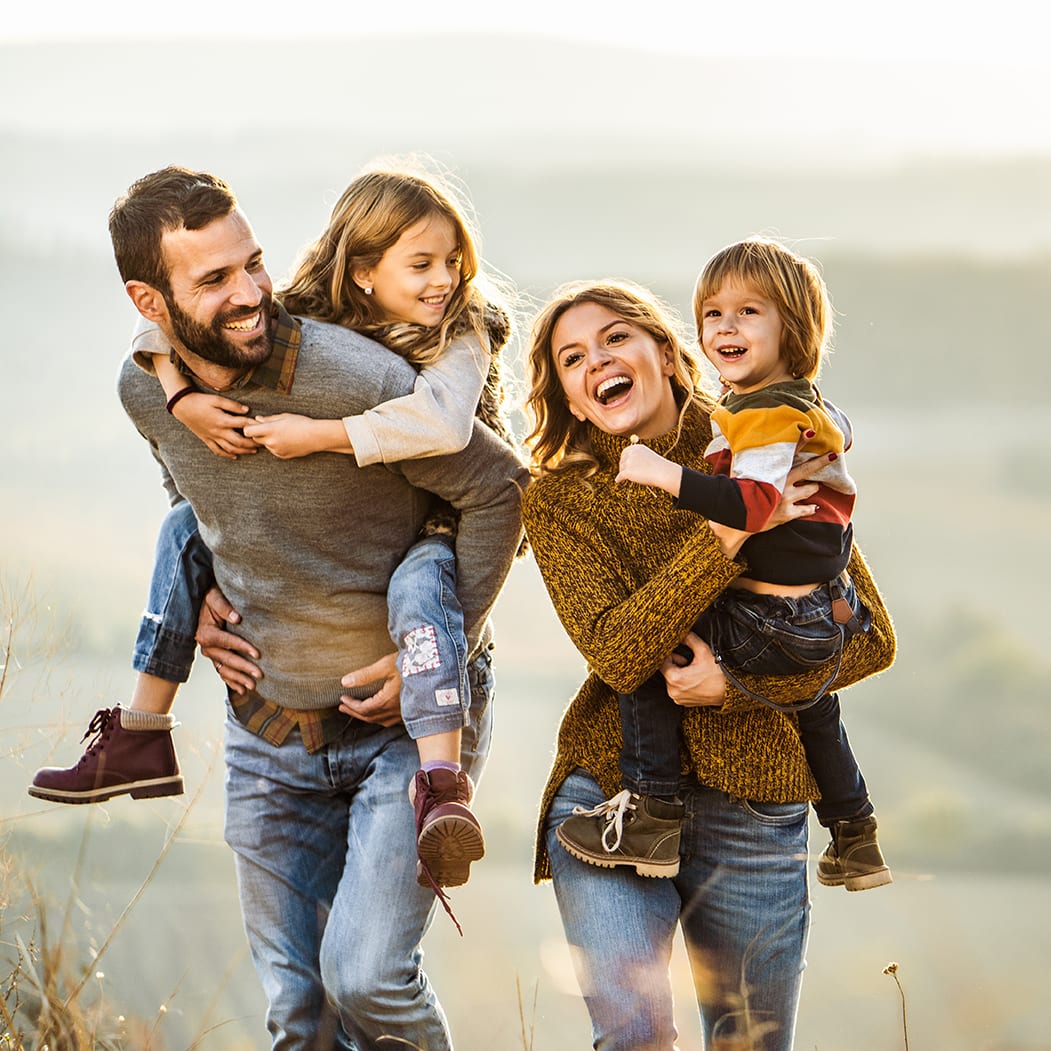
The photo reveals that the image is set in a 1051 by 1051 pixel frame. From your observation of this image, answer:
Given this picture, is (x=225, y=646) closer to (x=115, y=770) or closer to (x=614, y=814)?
(x=115, y=770)

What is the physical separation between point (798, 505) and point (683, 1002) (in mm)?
1033

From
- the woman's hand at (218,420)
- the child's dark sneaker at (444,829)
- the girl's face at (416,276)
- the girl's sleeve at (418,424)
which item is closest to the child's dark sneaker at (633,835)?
the child's dark sneaker at (444,829)

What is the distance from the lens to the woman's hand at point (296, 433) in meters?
2.79

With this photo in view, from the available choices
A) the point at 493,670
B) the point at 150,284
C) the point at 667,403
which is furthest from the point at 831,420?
the point at 150,284

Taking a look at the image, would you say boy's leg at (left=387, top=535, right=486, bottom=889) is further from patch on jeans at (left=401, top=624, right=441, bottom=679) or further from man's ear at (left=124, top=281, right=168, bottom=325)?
man's ear at (left=124, top=281, right=168, bottom=325)

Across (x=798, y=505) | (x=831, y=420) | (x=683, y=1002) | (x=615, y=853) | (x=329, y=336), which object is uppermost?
(x=329, y=336)

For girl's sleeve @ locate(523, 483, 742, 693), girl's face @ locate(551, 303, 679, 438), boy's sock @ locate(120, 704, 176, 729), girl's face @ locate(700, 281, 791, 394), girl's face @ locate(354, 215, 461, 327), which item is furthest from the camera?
boy's sock @ locate(120, 704, 176, 729)

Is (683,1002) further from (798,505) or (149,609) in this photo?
(149,609)

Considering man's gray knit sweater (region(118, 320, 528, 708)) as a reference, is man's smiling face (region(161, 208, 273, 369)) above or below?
above

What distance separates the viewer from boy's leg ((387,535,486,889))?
2679 mm

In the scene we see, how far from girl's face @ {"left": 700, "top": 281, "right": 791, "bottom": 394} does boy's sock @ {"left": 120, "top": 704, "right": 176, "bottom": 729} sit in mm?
1541

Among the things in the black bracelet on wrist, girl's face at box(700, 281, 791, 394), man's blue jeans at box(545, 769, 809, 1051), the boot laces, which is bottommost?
man's blue jeans at box(545, 769, 809, 1051)

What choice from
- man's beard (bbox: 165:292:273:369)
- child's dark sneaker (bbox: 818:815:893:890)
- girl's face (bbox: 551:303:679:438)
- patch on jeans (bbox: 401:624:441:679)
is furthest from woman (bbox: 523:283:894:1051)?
man's beard (bbox: 165:292:273:369)

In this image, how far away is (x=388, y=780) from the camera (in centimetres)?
294
